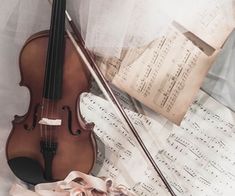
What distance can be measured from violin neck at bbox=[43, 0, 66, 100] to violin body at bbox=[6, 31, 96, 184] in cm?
1

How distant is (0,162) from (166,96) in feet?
1.52

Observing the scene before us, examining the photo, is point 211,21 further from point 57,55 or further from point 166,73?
point 57,55

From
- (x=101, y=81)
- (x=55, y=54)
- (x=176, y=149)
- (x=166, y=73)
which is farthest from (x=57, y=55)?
(x=176, y=149)

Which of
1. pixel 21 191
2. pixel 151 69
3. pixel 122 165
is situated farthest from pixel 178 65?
pixel 21 191

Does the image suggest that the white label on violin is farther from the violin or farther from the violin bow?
the violin bow

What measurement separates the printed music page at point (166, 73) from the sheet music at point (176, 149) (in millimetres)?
58

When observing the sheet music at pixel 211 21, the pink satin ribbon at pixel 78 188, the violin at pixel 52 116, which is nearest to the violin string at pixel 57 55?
the violin at pixel 52 116

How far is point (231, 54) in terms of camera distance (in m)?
0.98

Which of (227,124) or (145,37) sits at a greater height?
(145,37)

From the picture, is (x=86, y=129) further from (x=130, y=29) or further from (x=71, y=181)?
(x=130, y=29)

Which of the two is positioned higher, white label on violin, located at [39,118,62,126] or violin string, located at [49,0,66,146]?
violin string, located at [49,0,66,146]

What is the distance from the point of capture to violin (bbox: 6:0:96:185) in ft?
3.20

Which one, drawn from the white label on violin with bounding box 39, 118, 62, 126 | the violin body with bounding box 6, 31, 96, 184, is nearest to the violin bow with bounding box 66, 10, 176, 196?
the violin body with bounding box 6, 31, 96, 184

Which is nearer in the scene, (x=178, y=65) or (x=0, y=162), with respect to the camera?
(x=178, y=65)
